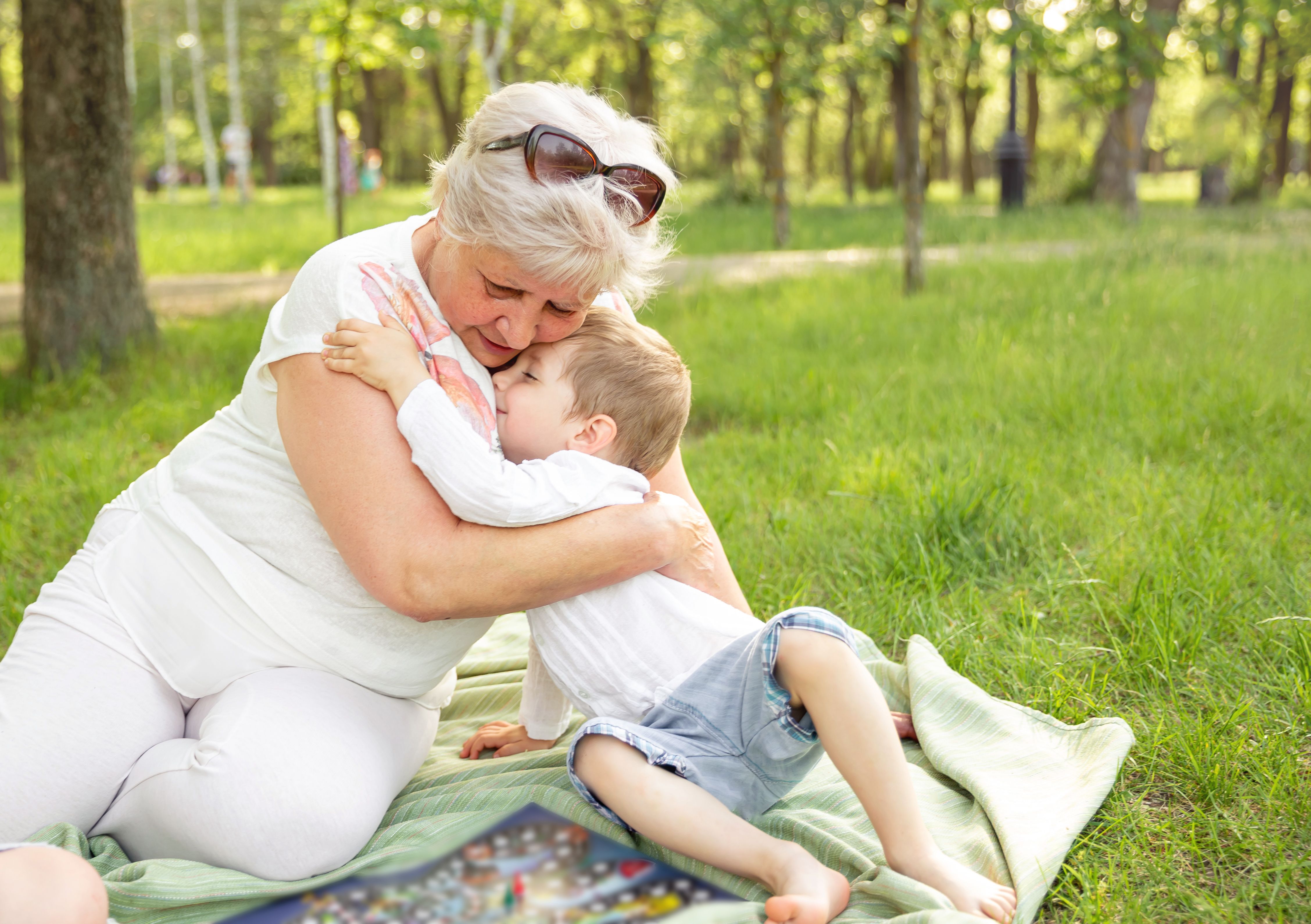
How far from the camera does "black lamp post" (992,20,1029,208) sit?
48.3ft

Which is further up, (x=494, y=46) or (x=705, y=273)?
(x=494, y=46)

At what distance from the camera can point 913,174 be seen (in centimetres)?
685


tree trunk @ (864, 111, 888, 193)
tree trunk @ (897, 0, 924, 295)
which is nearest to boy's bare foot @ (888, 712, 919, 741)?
tree trunk @ (897, 0, 924, 295)

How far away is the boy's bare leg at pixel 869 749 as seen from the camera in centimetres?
185

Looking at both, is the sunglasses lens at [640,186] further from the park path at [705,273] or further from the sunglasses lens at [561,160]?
the park path at [705,273]

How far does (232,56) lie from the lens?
25656 mm

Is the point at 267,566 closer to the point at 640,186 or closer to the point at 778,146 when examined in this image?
the point at 640,186

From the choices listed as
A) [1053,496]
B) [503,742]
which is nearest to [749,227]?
[1053,496]

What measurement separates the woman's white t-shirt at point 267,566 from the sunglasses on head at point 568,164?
35 centimetres

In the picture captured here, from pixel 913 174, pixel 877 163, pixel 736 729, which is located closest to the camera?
pixel 736 729

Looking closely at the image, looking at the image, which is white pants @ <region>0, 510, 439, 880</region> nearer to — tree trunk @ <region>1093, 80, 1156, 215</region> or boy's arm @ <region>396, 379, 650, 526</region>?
boy's arm @ <region>396, 379, 650, 526</region>

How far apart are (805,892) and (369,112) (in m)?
27.7

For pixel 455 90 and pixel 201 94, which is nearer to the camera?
pixel 201 94

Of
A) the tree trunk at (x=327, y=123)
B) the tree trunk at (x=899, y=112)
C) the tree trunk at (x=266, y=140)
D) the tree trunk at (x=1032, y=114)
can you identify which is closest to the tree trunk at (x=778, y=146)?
the tree trunk at (x=899, y=112)
